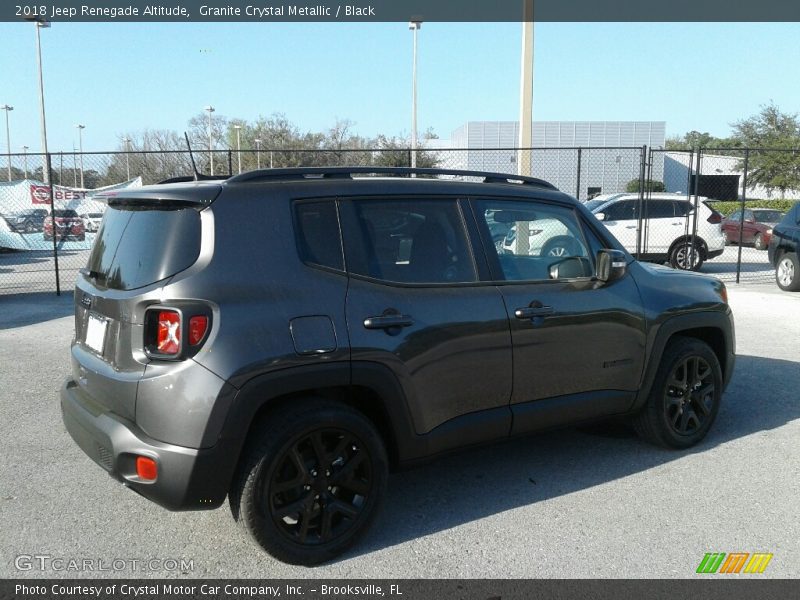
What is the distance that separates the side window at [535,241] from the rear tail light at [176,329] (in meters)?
1.70

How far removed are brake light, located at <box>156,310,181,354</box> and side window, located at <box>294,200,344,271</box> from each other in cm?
65

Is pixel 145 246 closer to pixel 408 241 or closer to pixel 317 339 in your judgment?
pixel 317 339

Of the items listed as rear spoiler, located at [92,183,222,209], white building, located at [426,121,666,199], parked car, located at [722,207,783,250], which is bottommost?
parked car, located at [722,207,783,250]

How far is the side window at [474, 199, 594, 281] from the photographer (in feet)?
13.5

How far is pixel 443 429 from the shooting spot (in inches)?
148

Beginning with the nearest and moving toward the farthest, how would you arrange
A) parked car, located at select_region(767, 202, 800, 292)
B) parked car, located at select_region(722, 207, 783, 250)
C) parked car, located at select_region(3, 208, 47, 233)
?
parked car, located at select_region(767, 202, 800, 292) < parked car, located at select_region(3, 208, 47, 233) < parked car, located at select_region(722, 207, 783, 250)

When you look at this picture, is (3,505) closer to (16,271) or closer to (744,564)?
(744,564)

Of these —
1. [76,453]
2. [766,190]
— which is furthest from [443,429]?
[766,190]

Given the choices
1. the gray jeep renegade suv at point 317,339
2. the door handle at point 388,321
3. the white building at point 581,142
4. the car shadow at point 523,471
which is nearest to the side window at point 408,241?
the gray jeep renegade suv at point 317,339

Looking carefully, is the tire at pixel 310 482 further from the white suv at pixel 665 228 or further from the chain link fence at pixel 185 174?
the white suv at pixel 665 228

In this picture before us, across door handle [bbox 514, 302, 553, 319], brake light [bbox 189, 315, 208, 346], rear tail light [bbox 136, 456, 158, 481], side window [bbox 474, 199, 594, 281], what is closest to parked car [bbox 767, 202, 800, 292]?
side window [bbox 474, 199, 594, 281]

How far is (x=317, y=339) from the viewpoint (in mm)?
3311

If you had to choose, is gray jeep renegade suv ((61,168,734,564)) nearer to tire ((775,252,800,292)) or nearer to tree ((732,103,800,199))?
tire ((775,252,800,292))

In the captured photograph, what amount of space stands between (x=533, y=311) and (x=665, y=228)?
45.8 feet
